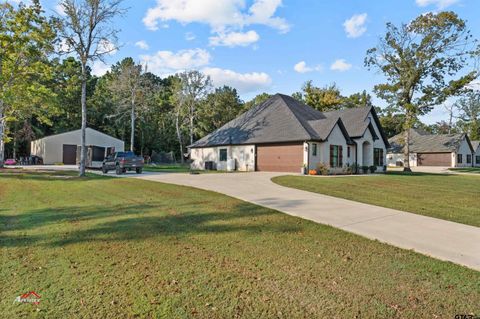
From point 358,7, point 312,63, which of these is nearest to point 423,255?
point 358,7

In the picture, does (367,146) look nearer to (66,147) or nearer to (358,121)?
(358,121)

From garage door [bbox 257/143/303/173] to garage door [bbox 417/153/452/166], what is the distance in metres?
37.0

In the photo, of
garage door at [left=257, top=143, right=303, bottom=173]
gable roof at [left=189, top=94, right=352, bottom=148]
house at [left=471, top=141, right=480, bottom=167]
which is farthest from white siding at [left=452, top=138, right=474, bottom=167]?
garage door at [left=257, top=143, right=303, bottom=173]

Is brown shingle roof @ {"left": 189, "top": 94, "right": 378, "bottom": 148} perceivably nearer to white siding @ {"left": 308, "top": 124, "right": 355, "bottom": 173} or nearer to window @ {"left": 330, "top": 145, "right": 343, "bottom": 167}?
white siding @ {"left": 308, "top": 124, "right": 355, "bottom": 173}

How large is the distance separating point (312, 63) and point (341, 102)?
25878mm

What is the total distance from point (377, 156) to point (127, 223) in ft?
95.1

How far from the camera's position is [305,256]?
15.3ft

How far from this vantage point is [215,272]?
4.04 metres

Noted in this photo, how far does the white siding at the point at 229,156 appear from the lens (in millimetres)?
26581

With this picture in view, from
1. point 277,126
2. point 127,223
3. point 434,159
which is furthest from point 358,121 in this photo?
point 434,159

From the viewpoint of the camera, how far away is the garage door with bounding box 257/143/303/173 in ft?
77.2

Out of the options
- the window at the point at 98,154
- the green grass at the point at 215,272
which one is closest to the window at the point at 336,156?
the green grass at the point at 215,272

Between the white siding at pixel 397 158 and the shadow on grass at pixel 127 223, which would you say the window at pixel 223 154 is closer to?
the shadow on grass at pixel 127 223

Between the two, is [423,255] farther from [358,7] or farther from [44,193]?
[358,7]
